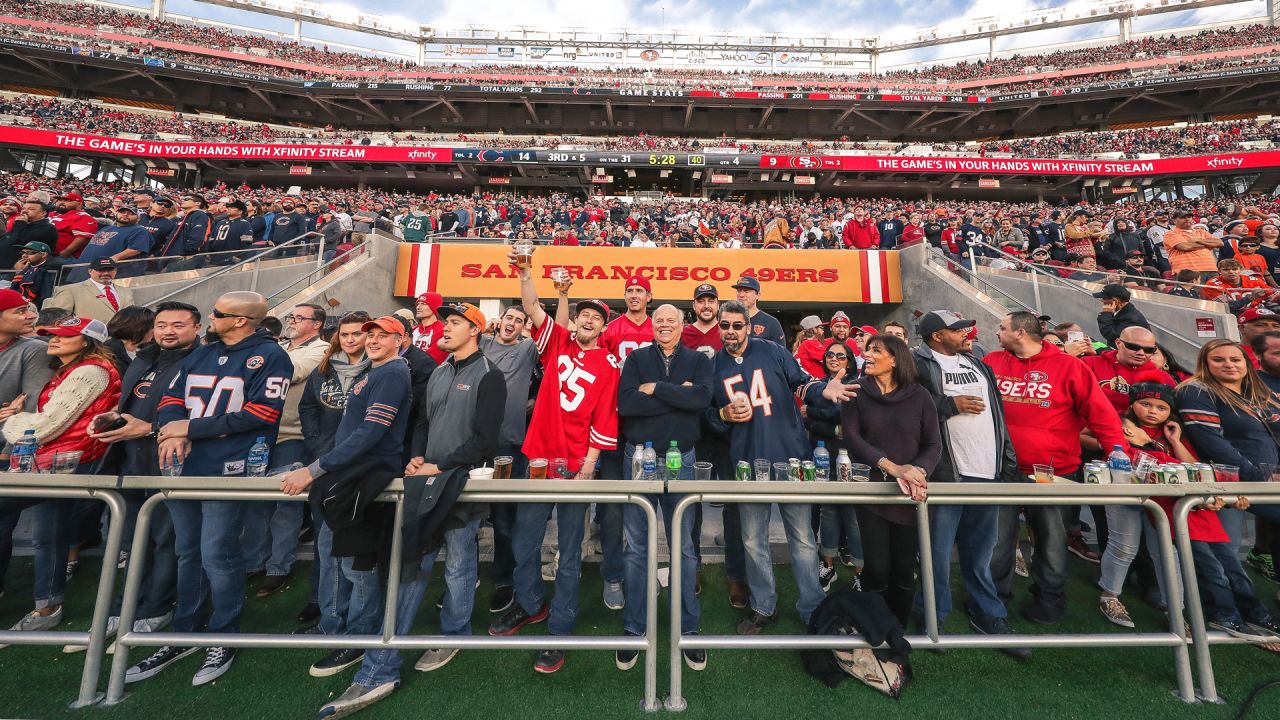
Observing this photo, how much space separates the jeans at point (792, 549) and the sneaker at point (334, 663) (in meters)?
2.16

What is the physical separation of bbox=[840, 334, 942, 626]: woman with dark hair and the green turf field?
18.6 inches

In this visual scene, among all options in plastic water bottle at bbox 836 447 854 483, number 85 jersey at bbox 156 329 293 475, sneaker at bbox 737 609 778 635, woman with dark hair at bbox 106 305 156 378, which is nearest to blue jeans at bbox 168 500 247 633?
number 85 jersey at bbox 156 329 293 475

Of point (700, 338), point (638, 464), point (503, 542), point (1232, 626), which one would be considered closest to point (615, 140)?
point (700, 338)

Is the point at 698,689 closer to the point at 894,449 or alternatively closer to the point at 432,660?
the point at 432,660

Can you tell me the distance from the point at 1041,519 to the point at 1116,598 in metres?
0.79

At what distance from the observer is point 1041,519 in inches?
116

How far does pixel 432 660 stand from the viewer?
2.50 m

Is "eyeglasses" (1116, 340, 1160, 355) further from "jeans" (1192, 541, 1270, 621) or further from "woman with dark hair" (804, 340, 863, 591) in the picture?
"woman with dark hair" (804, 340, 863, 591)

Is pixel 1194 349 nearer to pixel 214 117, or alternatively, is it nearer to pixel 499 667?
pixel 499 667

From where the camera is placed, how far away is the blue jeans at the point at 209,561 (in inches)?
101

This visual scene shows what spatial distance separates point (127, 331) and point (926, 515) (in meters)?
5.18

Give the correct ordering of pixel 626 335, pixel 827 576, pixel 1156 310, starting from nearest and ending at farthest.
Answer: pixel 827 576, pixel 626 335, pixel 1156 310

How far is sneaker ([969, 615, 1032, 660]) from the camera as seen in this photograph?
2600 mm

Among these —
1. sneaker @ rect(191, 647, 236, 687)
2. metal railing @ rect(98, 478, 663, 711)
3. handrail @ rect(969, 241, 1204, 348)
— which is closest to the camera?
metal railing @ rect(98, 478, 663, 711)
